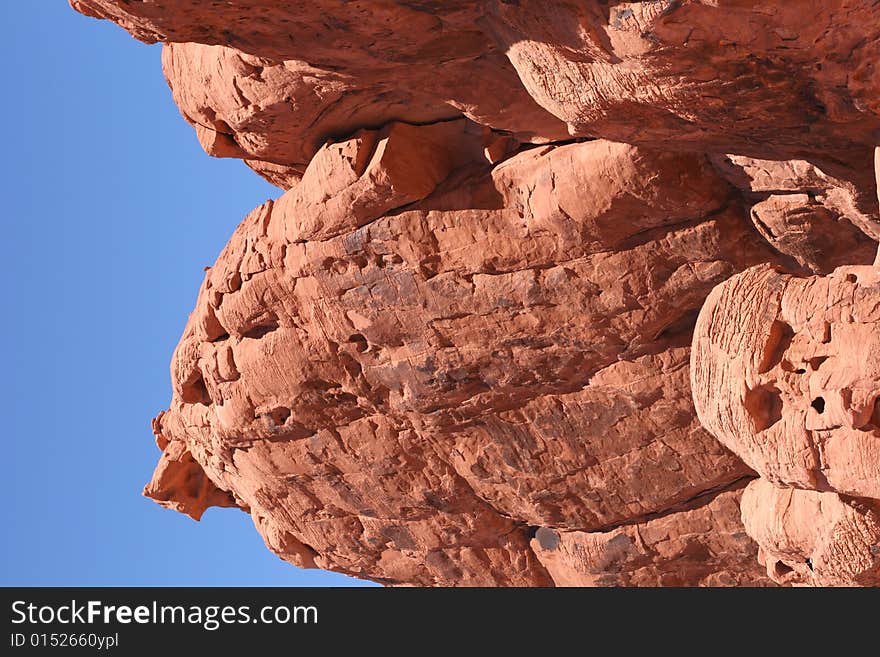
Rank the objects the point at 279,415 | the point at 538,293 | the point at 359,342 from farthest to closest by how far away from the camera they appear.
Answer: the point at 279,415 < the point at 359,342 < the point at 538,293

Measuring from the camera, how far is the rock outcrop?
8.72 meters

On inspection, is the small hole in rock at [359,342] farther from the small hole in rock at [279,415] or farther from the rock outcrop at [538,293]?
the small hole in rock at [279,415]

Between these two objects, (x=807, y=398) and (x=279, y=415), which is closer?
(x=807, y=398)

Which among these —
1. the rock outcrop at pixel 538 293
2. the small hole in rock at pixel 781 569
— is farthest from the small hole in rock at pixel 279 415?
the small hole in rock at pixel 781 569

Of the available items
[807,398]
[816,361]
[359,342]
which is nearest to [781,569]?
[807,398]

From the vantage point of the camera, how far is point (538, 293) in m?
13.4

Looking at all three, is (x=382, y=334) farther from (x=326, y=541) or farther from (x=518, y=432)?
(x=326, y=541)

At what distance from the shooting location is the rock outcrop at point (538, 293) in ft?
28.6

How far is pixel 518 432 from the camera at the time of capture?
15.0m

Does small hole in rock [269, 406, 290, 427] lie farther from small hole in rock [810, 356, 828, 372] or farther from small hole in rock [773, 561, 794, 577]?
small hole in rock [810, 356, 828, 372]

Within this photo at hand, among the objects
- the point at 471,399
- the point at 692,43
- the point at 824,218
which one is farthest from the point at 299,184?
the point at 692,43

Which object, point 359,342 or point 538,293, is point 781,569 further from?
point 359,342
